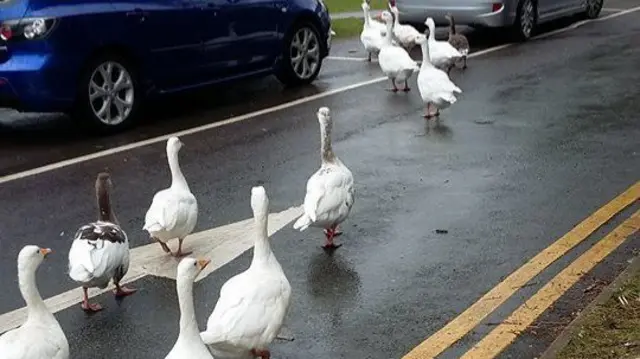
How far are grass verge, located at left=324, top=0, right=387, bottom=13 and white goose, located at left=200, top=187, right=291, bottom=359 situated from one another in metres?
16.3

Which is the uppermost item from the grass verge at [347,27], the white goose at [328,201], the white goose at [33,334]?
the white goose at [33,334]

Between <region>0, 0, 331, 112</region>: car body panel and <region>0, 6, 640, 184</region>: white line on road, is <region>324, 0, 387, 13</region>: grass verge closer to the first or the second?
<region>0, 6, 640, 184</region>: white line on road

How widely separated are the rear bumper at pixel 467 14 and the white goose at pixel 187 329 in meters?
11.8

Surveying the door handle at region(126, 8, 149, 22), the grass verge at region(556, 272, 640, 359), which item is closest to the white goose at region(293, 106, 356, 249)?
the grass verge at region(556, 272, 640, 359)

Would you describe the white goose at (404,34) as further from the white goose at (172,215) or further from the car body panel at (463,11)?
the white goose at (172,215)

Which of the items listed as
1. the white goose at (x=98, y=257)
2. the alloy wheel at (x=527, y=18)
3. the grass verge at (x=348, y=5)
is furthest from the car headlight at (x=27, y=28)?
the grass verge at (x=348, y=5)

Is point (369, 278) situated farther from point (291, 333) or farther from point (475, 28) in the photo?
point (475, 28)

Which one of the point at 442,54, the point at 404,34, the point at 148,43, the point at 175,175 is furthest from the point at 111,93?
the point at 404,34

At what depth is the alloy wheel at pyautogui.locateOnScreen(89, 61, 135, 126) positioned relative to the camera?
902 centimetres

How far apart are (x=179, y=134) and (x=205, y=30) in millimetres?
1395

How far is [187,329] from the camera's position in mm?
3551

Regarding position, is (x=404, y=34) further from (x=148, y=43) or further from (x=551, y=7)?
(x=148, y=43)

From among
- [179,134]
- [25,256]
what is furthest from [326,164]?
[179,134]

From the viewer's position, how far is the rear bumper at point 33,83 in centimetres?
853
